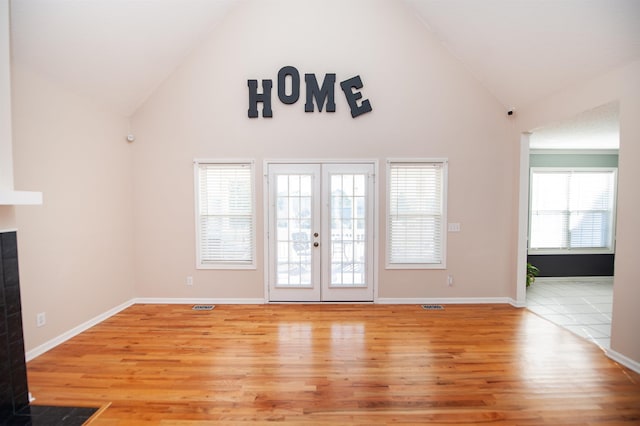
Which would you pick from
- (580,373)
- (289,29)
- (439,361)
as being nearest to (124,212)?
(289,29)

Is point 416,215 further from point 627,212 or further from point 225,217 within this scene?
point 225,217

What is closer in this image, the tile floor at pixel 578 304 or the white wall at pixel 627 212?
the white wall at pixel 627 212

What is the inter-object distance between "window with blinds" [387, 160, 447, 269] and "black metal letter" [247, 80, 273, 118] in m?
2.13

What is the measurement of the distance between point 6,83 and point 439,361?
14.4ft

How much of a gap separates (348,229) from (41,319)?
379 cm

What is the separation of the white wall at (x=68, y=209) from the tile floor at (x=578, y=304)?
20.0 ft

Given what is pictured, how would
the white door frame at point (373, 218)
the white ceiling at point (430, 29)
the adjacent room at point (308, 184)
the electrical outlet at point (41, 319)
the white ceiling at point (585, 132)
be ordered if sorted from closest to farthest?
the white ceiling at point (430, 29) < the adjacent room at point (308, 184) < the electrical outlet at point (41, 319) < the white ceiling at point (585, 132) < the white door frame at point (373, 218)

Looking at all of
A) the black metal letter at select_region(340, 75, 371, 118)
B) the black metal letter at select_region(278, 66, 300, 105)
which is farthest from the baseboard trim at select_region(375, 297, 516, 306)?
the black metal letter at select_region(278, 66, 300, 105)

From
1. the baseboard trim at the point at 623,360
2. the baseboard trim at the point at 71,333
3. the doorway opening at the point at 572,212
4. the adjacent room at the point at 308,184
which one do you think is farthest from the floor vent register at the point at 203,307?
the doorway opening at the point at 572,212

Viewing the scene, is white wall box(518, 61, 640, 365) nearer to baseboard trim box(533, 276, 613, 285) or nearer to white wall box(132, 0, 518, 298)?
white wall box(132, 0, 518, 298)

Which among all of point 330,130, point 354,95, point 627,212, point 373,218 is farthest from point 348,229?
point 627,212

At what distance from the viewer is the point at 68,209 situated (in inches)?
127

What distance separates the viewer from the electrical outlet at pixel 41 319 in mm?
2857

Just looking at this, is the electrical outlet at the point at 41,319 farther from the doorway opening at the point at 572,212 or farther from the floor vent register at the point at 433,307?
the doorway opening at the point at 572,212
